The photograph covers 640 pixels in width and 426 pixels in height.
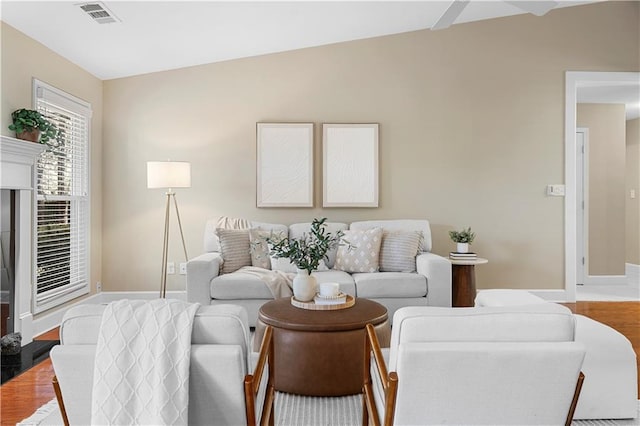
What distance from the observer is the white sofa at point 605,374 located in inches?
86.4

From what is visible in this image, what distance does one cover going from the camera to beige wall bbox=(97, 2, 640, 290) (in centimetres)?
482

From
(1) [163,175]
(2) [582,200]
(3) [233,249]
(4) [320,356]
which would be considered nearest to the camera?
(4) [320,356]

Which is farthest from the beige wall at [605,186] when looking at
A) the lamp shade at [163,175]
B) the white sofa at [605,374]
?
the lamp shade at [163,175]

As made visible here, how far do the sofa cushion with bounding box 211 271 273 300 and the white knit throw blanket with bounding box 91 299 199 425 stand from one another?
2.36m

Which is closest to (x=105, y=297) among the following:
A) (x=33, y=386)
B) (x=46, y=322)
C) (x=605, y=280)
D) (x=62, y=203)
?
(x=46, y=322)

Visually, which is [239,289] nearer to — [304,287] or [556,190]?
[304,287]

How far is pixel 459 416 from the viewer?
54.9 inches

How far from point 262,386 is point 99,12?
3.13 m

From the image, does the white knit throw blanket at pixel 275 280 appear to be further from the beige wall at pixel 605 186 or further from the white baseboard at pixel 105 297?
the beige wall at pixel 605 186

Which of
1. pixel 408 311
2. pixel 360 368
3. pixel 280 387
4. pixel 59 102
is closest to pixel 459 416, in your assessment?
pixel 408 311

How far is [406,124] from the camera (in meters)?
4.86

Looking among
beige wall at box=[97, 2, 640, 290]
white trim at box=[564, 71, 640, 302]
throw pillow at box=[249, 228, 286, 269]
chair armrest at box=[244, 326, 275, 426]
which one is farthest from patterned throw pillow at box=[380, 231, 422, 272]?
chair armrest at box=[244, 326, 275, 426]

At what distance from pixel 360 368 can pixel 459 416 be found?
1.12 m

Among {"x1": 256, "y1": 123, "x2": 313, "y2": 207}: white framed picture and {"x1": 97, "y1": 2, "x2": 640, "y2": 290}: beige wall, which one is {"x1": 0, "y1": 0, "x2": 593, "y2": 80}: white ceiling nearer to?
{"x1": 97, "y1": 2, "x2": 640, "y2": 290}: beige wall
